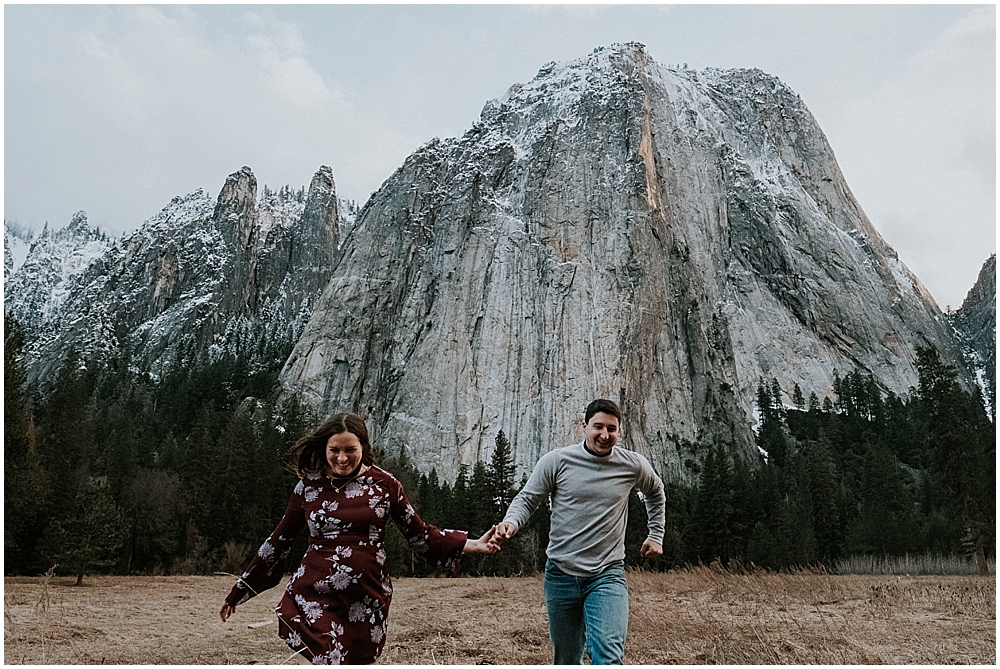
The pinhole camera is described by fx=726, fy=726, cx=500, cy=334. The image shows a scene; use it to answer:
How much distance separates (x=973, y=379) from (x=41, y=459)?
106 meters

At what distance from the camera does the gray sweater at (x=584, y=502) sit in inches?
183

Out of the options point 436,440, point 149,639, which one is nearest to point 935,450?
point 149,639

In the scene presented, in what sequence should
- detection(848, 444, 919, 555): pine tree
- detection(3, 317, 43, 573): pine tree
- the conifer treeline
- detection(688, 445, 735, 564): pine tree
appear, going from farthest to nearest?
detection(688, 445, 735, 564): pine tree < detection(848, 444, 919, 555): pine tree < the conifer treeline < detection(3, 317, 43, 573): pine tree

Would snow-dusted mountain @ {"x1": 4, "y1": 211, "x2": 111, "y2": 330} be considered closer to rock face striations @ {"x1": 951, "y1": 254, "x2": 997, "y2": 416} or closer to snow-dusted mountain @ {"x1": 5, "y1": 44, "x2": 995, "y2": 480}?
snow-dusted mountain @ {"x1": 5, "y1": 44, "x2": 995, "y2": 480}

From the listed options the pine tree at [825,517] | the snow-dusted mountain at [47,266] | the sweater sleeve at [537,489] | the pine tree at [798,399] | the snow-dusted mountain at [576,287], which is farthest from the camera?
the snow-dusted mountain at [47,266]

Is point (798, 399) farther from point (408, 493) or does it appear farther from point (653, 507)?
point (653, 507)

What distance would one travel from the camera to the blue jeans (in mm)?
4328

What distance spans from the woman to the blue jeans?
0.54 meters

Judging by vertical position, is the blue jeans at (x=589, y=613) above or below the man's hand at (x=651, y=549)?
below

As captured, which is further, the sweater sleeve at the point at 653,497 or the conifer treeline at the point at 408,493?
the conifer treeline at the point at 408,493

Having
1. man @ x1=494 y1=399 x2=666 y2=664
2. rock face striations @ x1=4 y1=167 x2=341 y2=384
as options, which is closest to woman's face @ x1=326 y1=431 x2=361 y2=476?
man @ x1=494 y1=399 x2=666 y2=664

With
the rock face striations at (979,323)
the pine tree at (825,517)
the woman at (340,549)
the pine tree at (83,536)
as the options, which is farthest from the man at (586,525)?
the rock face striations at (979,323)

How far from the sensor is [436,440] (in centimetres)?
6331

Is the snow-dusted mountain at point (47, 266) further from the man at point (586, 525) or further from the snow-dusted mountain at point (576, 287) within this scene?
the man at point (586, 525)
